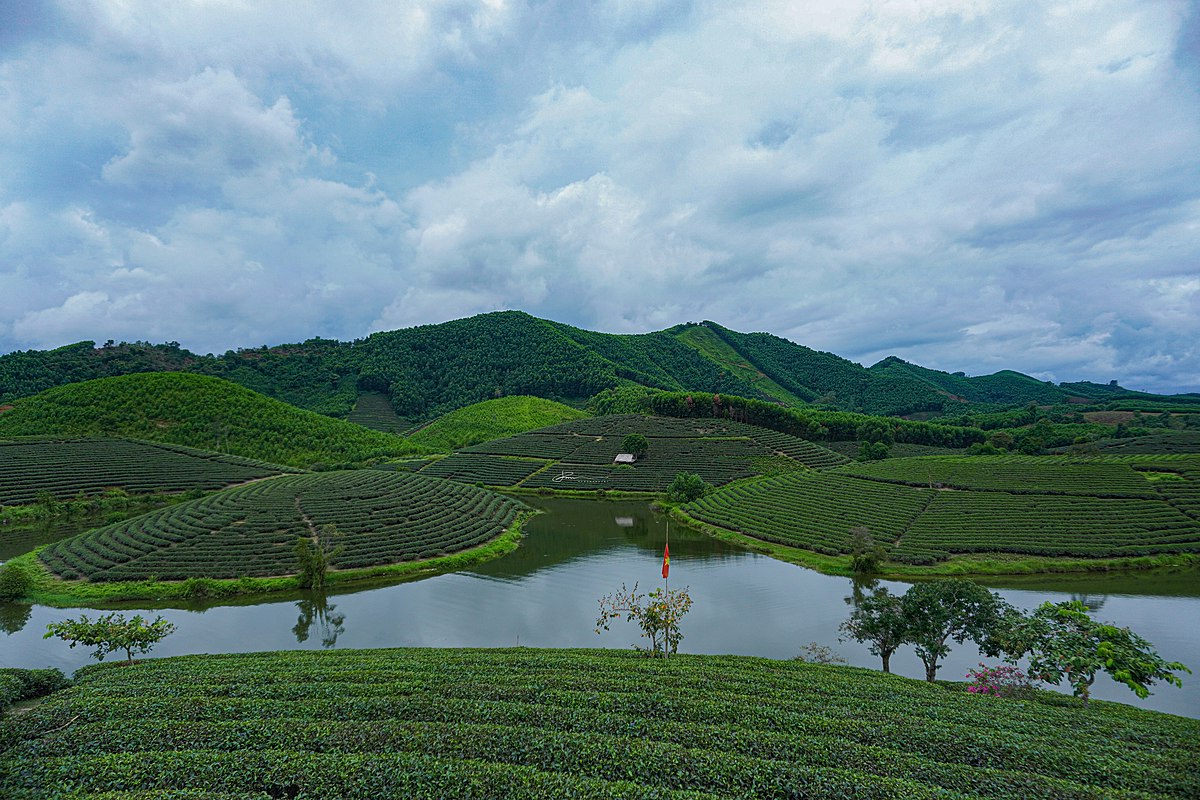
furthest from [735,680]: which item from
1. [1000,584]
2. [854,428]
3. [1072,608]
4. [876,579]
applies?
[854,428]

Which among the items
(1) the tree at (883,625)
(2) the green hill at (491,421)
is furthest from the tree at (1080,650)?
(2) the green hill at (491,421)

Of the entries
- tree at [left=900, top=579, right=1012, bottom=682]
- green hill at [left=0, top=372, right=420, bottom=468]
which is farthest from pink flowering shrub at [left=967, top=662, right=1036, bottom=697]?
green hill at [left=0, top=372, right=420, bottom=468]

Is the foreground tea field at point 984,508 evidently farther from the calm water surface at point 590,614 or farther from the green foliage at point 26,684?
the green foliage at point 26,684

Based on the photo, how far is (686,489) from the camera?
76250 millimetres

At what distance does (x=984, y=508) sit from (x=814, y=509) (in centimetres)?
1791

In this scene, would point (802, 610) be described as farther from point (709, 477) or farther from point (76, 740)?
point (709, 477)

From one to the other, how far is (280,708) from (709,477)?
246 ft

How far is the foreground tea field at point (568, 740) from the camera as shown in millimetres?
13086

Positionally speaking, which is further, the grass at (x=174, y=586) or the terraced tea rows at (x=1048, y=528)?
the terraced tea rows at (x=1048, y=528)

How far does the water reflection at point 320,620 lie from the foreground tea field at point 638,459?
50999 mm

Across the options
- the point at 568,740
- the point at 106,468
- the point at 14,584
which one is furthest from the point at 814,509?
the point at 106,468

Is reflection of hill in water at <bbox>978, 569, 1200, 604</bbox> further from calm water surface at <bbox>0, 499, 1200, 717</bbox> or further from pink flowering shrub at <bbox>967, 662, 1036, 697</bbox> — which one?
pink flowering shrub at <bbox>967, 662, 1036, 697</bbox>

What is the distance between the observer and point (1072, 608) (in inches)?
915

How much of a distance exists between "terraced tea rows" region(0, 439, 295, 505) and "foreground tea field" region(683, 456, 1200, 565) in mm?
69732
